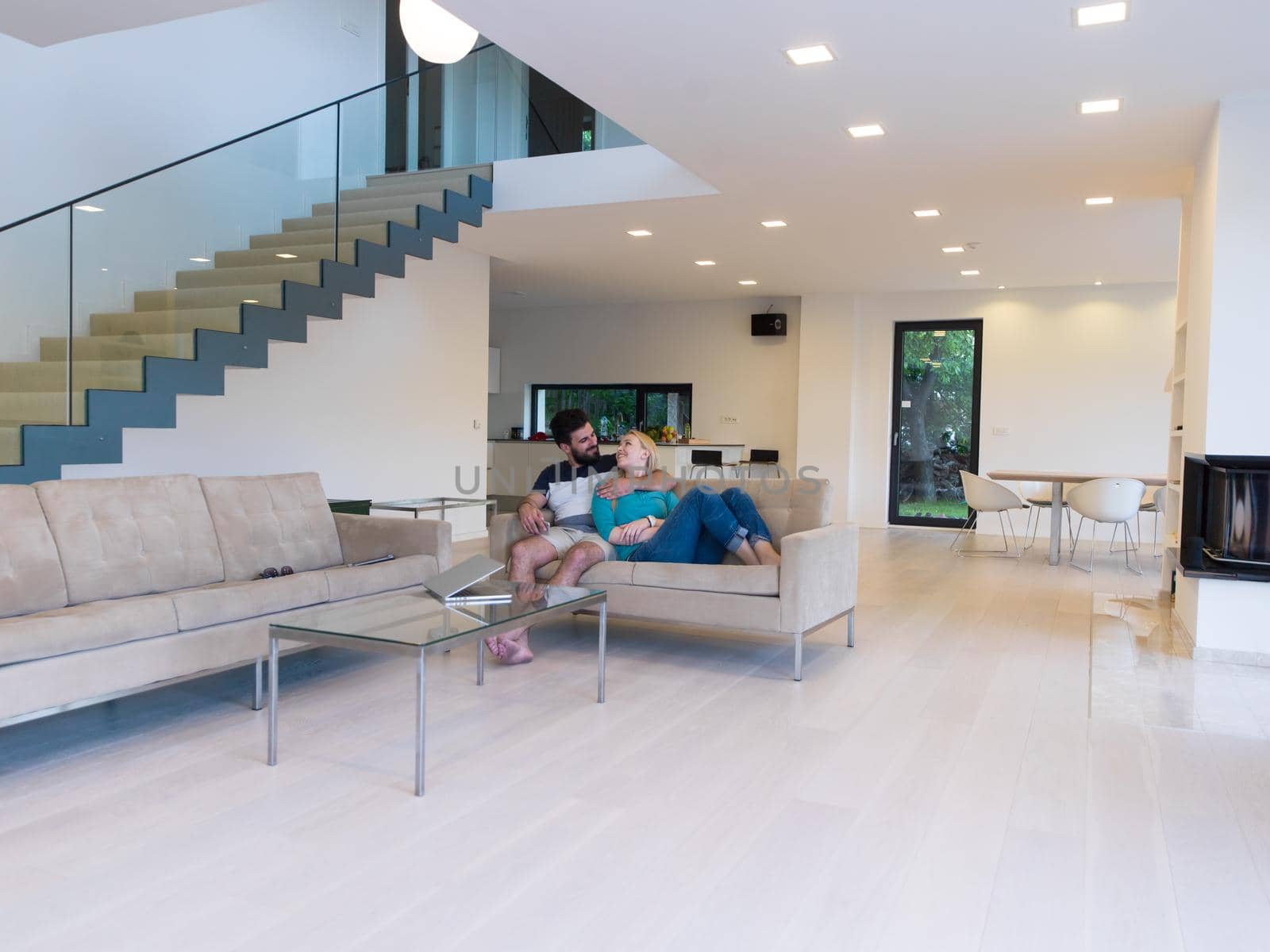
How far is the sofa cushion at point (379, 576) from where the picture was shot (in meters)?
3.96

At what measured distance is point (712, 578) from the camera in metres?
4.20

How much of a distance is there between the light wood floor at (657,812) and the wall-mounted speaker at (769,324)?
717cm

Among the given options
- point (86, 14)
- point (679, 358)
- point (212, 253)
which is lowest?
point (679, 358)

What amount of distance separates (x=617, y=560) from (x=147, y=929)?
2.83m

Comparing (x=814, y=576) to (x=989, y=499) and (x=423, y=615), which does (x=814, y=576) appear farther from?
(x=989, y=499)

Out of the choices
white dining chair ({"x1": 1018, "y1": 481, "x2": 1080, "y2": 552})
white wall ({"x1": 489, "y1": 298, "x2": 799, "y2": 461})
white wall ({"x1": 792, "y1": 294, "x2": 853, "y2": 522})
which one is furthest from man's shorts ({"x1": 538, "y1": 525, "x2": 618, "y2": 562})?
white wall ({"x1": 489, "y1": 298, "x2": 799, "y2": 461})

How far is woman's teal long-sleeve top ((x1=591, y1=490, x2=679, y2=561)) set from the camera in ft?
15.3

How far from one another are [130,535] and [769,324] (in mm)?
8412

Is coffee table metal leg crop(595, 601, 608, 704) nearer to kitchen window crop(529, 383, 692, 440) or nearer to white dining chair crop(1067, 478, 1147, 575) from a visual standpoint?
white dining chair crop(1067, 478, 1147, 575)

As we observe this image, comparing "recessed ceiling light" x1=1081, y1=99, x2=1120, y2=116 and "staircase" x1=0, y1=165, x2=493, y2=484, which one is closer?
"staircase" x1=0, y1=165, x2=493, y2=484

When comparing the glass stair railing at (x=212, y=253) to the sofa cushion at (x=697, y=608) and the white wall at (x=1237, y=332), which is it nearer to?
the sofa cushion at (x=697, y=608)

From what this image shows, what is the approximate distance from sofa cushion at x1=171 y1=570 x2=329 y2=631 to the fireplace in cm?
400

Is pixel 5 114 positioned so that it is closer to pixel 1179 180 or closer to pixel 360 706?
pixel 360 706

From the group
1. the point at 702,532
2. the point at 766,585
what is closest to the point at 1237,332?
the point at 766,585
